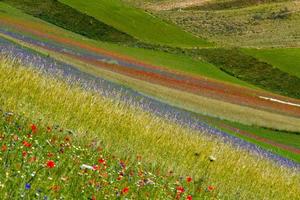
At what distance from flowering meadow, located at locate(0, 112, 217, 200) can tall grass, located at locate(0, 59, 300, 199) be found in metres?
1.41

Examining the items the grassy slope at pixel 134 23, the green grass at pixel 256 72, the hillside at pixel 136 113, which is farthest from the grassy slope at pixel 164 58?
the grassy slope at pixel 134 23

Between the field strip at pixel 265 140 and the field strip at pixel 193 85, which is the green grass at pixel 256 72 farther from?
the field strip at pixel 265 140

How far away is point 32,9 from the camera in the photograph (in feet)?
261

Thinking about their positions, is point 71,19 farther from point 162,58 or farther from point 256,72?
point 256,72

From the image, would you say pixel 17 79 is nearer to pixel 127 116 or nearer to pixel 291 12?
pixel 127 116

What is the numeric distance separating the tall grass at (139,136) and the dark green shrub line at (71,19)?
59671mm

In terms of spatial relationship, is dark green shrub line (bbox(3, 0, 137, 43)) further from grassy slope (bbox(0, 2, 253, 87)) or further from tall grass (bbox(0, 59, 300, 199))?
tall grass (bbox(0, 59, 300, 199))

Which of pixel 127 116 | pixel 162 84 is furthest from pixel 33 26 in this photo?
pixel 127 116

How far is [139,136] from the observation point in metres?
15.5

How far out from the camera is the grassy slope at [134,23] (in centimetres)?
8450

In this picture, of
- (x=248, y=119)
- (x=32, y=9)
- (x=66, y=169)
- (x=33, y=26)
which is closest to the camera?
(x=66, y=169)

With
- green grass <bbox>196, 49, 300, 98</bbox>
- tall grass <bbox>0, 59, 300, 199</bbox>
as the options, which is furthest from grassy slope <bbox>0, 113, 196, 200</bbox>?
green grass <bbox>196, 49, 300, 98</bbox>

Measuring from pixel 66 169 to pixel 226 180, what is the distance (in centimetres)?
717

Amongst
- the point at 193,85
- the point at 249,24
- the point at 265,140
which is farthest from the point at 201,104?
the point at 249,24
